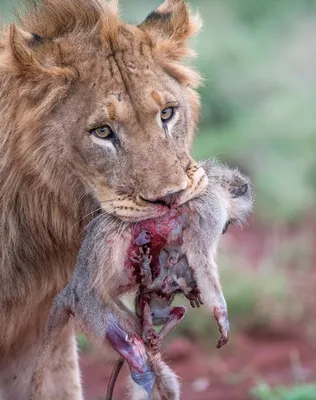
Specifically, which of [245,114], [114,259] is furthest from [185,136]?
[245,114]

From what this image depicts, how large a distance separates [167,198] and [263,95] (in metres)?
7.38

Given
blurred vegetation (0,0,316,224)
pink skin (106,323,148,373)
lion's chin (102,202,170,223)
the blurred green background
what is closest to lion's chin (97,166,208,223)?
lion's chin (102,202,170,223)

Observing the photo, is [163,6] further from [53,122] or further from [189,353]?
[189,353]

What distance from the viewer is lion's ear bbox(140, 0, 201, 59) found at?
16.5 feet

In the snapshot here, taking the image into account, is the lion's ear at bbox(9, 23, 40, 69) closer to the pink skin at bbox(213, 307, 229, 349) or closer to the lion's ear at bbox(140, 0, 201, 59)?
the lion's ear at bbox(140, 0, 201, 59)

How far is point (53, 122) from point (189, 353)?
2.97 meters

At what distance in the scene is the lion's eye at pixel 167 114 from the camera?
4.71 metres

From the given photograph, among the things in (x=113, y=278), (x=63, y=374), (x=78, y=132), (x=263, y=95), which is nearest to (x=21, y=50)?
(x=78, y=132)

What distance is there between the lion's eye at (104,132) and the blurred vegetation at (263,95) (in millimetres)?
4682

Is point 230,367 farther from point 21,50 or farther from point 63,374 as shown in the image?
point 21,50

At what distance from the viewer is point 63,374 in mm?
5543

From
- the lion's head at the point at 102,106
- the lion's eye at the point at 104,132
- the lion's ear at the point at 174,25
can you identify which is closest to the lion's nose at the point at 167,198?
the lion's head at the point at 102,106

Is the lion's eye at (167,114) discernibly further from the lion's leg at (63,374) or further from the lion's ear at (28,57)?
the lion's leg at (63,374)

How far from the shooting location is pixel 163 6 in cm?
518
